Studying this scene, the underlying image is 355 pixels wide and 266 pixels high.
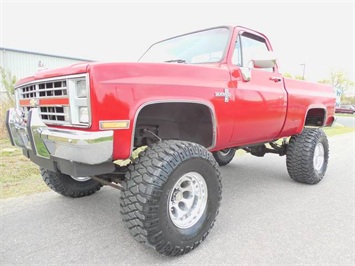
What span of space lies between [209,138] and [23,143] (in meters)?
1.83

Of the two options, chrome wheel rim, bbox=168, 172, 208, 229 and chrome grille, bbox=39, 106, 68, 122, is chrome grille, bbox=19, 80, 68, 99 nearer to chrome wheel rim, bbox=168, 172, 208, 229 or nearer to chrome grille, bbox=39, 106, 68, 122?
chrome grille, bbox=39, 106, 68, 122

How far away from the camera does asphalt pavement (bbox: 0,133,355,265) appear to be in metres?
2.39

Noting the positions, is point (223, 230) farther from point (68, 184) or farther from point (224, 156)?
point (224, 156)

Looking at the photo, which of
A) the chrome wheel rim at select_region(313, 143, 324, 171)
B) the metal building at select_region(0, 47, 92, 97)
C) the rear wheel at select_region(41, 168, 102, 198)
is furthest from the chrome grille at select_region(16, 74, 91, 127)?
the metal building at select_region(0, 47, 92, 97)

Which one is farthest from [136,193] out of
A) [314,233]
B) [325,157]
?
[325,157]

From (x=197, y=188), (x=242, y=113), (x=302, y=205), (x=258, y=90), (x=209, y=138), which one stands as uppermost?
(x=258, y=90)

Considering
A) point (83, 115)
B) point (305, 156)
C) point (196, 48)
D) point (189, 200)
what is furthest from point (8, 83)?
point (305, 156)

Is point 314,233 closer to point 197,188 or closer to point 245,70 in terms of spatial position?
point 197,188

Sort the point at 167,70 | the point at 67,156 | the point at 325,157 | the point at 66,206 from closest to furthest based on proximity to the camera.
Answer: the point at 67,156
the point at 167,70
the point at 66,206
the point at 325,157

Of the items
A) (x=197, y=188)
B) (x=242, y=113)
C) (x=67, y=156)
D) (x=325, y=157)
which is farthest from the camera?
(x=325, y=157)

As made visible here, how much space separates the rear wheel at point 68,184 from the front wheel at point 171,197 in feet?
4.79

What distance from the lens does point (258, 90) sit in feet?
11.3

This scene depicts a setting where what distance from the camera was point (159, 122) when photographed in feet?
10.1

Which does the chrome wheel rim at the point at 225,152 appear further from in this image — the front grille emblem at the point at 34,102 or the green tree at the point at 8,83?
the green tree at the point at 8,83
